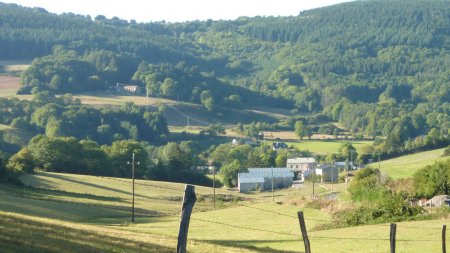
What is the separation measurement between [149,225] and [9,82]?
15079 centimetres

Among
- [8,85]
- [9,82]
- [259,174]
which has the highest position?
[9,82]

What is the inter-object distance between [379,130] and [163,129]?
44.6 metres

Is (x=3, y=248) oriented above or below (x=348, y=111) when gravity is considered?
above

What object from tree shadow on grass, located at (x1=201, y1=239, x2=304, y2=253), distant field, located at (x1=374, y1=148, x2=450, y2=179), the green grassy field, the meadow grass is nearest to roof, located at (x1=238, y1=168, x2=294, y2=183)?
distant field, located at (x1=374, y1=148, x2=450, y2=179)

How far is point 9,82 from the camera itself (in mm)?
187625

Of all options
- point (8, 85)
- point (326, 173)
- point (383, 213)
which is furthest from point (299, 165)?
point (8, 85)

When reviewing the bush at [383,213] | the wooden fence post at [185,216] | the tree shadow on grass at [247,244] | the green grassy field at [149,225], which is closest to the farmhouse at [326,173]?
the green grassy field at [149,225]

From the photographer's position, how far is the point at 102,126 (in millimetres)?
147875

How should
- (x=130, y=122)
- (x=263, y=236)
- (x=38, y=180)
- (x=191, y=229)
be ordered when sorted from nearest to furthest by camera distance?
(x=263, y=236), (x=191, y=229), (x=38, y=180), (x=130, y=122)

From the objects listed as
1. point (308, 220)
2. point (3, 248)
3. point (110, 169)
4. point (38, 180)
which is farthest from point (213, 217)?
point (110, 169)

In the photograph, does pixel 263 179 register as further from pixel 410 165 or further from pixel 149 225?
pixel 149 225

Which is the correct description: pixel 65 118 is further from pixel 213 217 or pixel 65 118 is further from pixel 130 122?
pixel 213 217

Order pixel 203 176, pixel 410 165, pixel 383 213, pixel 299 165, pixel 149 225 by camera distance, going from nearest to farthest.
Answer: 1. pixel 149 225
2. pixel 383 213
3. pixel 410 165
4. pixel 203 176
5. pixel 299 165

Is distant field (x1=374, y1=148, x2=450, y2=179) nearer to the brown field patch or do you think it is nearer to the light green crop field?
the light green crop field
